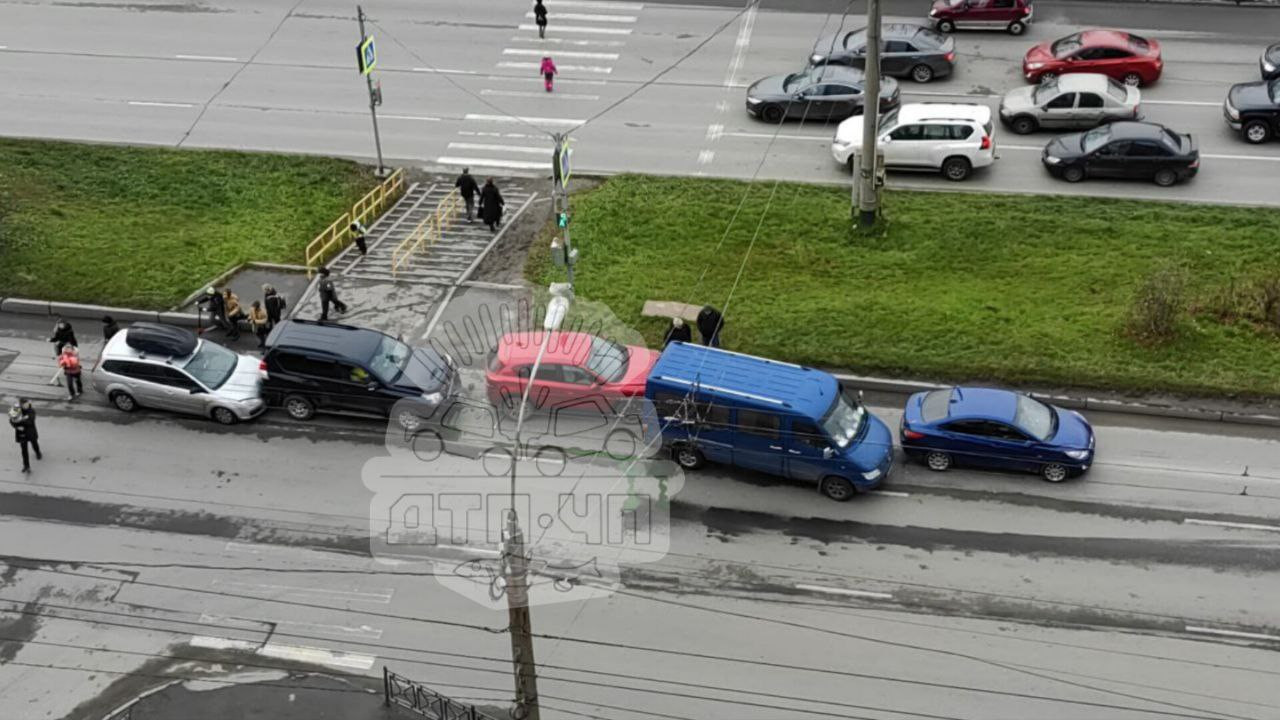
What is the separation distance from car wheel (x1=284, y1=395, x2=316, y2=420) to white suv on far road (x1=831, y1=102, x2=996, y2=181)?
1536cm

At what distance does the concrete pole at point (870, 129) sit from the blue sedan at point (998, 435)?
25.3 feet

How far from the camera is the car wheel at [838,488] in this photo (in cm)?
2422

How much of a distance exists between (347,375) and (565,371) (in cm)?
420

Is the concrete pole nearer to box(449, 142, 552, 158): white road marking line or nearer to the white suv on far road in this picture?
the white suv on far road

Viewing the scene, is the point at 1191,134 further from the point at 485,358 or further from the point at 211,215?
the point at 211,215

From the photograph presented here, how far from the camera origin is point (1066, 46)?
3809cm

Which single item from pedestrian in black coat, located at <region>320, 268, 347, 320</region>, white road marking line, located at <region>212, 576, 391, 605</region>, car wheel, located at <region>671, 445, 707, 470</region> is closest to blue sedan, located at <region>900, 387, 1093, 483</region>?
car wheel, located at <region>671, 445, 707, 470</region>

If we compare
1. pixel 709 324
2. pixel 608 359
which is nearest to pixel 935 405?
pixel 709 324

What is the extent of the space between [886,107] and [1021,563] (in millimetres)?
17283

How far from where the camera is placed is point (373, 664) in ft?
69.2

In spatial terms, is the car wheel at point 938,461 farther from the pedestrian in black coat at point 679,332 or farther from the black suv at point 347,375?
the black suv at point 347,375

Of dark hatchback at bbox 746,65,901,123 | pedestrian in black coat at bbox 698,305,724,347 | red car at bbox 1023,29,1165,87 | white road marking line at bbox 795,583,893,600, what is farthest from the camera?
red car at bbox 1023,29,1165,87

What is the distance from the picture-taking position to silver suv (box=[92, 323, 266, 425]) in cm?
2645

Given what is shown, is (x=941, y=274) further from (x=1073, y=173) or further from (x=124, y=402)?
(x=124, y=402)
